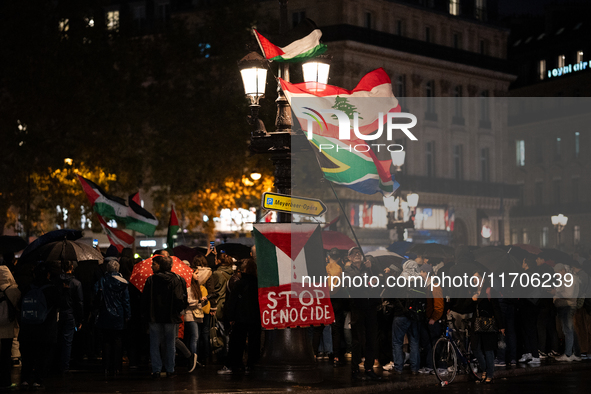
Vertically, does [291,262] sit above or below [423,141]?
below

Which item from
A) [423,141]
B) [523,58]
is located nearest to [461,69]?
[423,141]

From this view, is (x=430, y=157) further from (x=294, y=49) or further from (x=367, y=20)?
(x=294, y=49)

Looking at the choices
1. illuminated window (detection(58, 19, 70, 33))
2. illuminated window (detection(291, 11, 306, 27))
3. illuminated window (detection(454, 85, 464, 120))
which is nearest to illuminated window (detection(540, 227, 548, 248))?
illuminated window (detection(454, 85, 464, 120))

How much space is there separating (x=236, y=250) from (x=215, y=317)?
1.42 m

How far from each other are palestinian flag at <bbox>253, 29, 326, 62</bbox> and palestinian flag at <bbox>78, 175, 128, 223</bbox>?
8.17 m

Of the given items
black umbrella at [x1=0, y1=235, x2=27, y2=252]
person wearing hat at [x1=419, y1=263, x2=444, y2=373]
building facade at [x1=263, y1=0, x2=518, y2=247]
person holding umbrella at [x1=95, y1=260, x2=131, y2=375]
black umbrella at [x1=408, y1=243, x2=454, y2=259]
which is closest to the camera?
person holding umbrella at [x1=95, y1=260, x2=131, y2=375]

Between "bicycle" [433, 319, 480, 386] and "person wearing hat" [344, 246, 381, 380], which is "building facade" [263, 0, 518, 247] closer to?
"bicycle" [433, 319, 480, 386]

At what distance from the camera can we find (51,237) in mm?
16484

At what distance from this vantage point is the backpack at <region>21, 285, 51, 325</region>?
13.0 metres

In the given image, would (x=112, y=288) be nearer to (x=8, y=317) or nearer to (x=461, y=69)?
(x=8, y=317)

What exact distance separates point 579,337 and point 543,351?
911mm

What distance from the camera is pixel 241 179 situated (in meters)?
38.1

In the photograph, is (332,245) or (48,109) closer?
(332,245)

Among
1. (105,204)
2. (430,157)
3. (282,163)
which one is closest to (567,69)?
(430,157)
